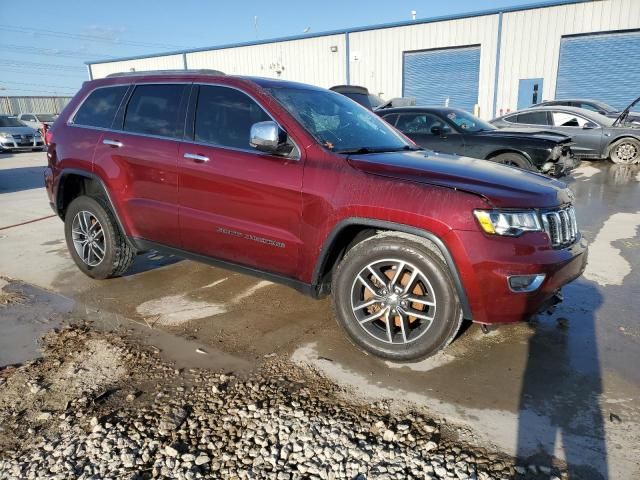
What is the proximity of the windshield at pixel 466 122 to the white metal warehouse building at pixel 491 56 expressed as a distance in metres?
14.1

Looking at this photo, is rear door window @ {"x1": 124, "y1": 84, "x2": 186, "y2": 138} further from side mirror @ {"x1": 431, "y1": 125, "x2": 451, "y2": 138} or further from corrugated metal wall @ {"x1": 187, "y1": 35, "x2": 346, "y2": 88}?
corrugated metal wall @ {"x1": 187, "y1": 35, "x2": 346, "y2": 88}

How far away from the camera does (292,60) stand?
27.7 meters

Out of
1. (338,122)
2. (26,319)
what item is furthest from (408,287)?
(26,319)

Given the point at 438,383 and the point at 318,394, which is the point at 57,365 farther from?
the point at 438,383

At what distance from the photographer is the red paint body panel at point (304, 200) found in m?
2.62

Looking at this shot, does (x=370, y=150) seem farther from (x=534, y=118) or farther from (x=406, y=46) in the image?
(x=406, y=46)

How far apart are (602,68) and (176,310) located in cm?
2181

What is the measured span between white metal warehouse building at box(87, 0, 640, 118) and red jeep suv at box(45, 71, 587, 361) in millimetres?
19955

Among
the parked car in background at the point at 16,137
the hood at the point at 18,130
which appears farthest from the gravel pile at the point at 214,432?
the hood at the point at 18,130

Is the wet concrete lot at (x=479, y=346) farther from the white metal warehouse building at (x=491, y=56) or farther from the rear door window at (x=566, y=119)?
the white metal warehouse building at (x=491, y=56)

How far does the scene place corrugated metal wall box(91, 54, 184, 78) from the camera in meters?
32.5

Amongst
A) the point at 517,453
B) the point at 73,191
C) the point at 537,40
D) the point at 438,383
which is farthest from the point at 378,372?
the point at 537,40

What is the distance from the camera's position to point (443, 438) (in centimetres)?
229

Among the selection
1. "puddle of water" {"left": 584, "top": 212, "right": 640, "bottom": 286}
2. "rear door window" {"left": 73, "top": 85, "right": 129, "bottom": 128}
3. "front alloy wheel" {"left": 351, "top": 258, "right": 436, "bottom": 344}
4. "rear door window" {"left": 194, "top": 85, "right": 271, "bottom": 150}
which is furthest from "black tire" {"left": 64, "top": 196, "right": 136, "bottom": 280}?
"puddle of water" {"left": 584, "top": 212, "right": 640, "bottom": 286}
